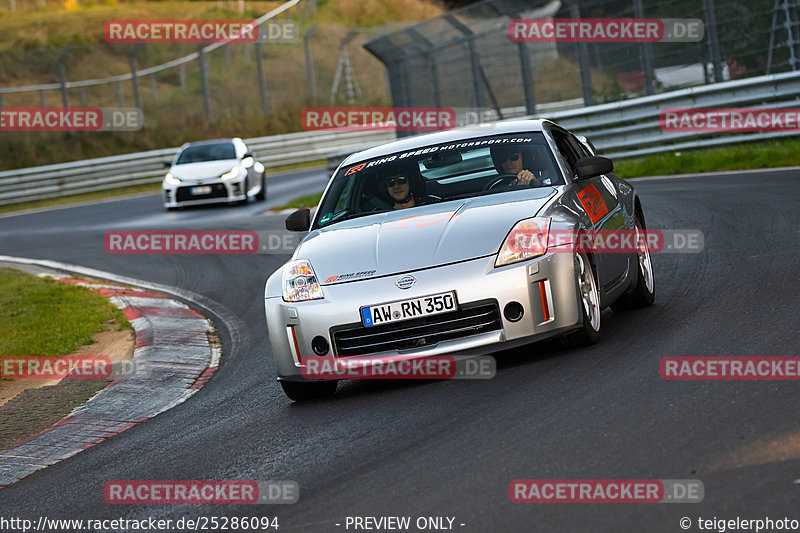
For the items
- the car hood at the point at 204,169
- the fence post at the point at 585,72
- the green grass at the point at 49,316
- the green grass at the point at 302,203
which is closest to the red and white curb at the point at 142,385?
the green grass at the point at 49,316

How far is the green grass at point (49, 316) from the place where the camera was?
945 cm

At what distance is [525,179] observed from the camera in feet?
23.6

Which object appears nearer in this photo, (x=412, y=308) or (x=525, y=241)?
(x=412, y=308)

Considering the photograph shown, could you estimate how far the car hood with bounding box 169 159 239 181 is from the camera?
22344 millimetres

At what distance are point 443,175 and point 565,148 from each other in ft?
3.16

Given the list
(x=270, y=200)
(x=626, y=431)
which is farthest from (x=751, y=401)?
(x=270, y=200)

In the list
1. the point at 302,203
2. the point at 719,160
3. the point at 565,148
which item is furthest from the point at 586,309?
the point at 302,203

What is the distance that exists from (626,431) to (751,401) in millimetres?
604

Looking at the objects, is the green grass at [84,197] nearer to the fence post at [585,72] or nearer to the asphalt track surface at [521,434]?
the fence post at [585,72]

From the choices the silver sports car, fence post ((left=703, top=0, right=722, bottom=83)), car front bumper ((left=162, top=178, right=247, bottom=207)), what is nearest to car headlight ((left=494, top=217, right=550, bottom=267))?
the silver sports car

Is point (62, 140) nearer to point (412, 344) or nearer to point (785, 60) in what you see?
point (785, 60)

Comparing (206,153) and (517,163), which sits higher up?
(517,163)

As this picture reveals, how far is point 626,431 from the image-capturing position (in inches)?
185

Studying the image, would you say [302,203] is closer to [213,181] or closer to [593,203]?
[213,181]
